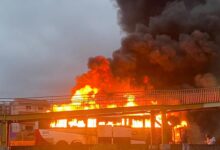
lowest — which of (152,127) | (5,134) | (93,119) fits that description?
(5,134)

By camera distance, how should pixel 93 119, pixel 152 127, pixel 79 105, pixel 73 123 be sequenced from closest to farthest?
pixel 152 127 → pixel 73 123 → pixel 93 119 → pixel 79 105

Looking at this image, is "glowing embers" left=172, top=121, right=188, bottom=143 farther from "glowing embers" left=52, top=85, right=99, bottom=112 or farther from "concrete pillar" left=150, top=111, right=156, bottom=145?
"glowing embers" left=52, top=85, right=99, bottom=112

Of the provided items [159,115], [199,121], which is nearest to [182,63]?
[199,121]

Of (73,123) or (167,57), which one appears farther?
(167,57)

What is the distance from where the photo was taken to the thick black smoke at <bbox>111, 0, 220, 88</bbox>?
54.0 metres

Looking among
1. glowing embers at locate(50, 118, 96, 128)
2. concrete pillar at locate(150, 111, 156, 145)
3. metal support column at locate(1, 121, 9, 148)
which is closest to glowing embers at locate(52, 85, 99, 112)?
glowing embers at locate(50, 118, 96, 128)

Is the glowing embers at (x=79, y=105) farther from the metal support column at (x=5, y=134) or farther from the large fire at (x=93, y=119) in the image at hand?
the metal support column at (x=5, y=134)

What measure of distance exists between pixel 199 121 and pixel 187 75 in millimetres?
7117

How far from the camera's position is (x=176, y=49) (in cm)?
5566

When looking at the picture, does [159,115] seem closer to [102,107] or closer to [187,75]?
[102,107]

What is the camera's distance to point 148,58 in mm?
56812

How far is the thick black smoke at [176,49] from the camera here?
54.0 metres

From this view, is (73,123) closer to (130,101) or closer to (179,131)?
(130,101)

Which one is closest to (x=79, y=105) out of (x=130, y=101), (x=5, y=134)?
(x=130, y=101)
